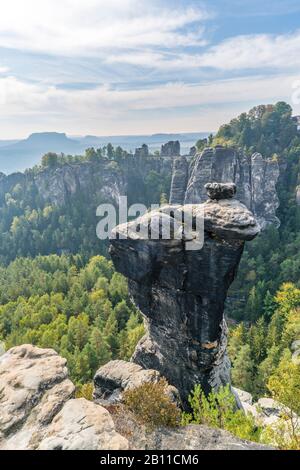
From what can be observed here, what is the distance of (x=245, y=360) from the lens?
148ft

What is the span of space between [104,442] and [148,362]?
1682 cm

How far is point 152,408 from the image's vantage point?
12.7 meters

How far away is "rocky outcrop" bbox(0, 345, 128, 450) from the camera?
10.1m

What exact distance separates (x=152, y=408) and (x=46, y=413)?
12.8 ft

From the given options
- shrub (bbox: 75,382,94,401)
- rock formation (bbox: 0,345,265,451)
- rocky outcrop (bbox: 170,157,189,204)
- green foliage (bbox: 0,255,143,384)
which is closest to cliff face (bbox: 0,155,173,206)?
rocky outcrop (bbox: 170,157,189,204)

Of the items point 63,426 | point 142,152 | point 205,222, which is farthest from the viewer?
point 142,152

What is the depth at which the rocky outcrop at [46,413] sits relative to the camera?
10141 millimetres

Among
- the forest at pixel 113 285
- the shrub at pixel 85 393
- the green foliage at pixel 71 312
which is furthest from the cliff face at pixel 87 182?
the shrub at pixel 85 393

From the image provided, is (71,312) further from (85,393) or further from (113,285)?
(85,393)

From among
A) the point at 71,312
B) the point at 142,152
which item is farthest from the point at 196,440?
the point at 142,152

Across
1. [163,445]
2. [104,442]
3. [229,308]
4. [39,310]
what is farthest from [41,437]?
[229,308]

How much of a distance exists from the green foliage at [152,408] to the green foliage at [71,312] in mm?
29260

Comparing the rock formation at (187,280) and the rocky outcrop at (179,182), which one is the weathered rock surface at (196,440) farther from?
the rocky outcrop at (179,182)
